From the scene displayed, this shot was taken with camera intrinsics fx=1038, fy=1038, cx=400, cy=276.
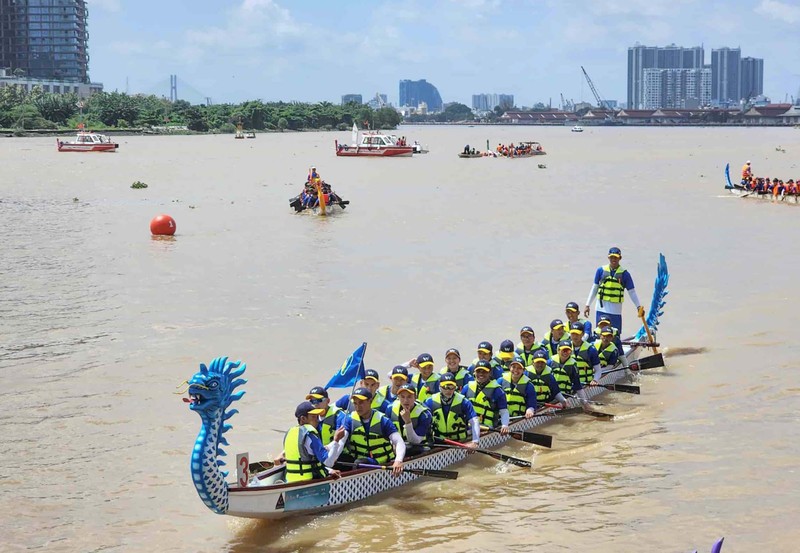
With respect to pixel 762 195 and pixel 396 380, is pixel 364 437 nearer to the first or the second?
pixel 396 380

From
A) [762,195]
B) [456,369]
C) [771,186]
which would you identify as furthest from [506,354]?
[762,195]

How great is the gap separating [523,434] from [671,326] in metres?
8.78

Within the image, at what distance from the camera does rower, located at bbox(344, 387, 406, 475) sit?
12.2 m

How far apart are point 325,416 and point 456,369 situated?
236cm

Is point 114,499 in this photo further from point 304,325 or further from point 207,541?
point 304,325

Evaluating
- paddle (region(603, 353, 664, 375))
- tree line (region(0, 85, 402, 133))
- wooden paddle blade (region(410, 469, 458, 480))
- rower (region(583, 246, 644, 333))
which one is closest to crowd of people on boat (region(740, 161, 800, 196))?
rower (region(583, 246, 644, 333))

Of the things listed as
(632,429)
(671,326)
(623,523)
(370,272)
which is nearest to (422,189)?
(370,272)

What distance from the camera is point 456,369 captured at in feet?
45.3

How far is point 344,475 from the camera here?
38.8 feet

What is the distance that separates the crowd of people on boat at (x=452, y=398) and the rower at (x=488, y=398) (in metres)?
0.01

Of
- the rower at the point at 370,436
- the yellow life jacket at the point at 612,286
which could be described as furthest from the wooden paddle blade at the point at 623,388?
the rower at the point at 370,436

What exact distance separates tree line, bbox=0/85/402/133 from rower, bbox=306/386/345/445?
367ft

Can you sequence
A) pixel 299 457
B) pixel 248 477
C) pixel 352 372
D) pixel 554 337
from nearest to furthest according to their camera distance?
1. pixel 248 477
2. pixel 299 457
3. pixel 352 372
4. pixel 554 337

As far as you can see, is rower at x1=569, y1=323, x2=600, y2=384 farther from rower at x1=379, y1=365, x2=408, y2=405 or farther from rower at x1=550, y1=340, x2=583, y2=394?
rower at x1=379, y1=365, x2=408, y2=405
